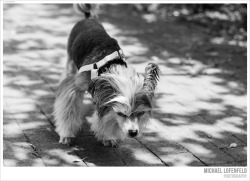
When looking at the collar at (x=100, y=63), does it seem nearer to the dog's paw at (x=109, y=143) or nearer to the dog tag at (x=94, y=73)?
the dog tag at (x=94, y=73)

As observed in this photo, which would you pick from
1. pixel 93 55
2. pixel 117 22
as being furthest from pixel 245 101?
pixel 117 22

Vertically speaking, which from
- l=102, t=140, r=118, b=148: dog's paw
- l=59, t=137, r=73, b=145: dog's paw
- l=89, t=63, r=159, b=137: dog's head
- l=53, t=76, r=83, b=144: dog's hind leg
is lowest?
l=102, t=140, r=118, b=148: dog's paw

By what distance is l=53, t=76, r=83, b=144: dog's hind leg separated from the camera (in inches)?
194

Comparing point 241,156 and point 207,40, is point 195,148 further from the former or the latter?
point 207,40

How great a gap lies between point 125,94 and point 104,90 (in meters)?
0.22

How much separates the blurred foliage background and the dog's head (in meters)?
5.53

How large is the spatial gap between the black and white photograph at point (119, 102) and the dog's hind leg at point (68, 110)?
11 mm

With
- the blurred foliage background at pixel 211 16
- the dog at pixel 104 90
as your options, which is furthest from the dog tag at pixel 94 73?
the blurred foliage background at pixel 211 16

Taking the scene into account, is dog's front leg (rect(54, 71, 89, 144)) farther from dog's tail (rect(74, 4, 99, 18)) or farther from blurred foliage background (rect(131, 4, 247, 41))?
blurred foliage background (rect(131, 4, 247, 41))

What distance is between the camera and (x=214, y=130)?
552 centimetres

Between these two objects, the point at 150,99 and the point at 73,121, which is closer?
the point at 150,99

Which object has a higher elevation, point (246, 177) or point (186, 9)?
point (186, 9)

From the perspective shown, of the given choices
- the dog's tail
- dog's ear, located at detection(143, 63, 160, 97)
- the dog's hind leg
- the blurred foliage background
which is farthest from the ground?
the dog's tail

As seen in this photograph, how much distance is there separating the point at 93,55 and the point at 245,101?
104 inches
